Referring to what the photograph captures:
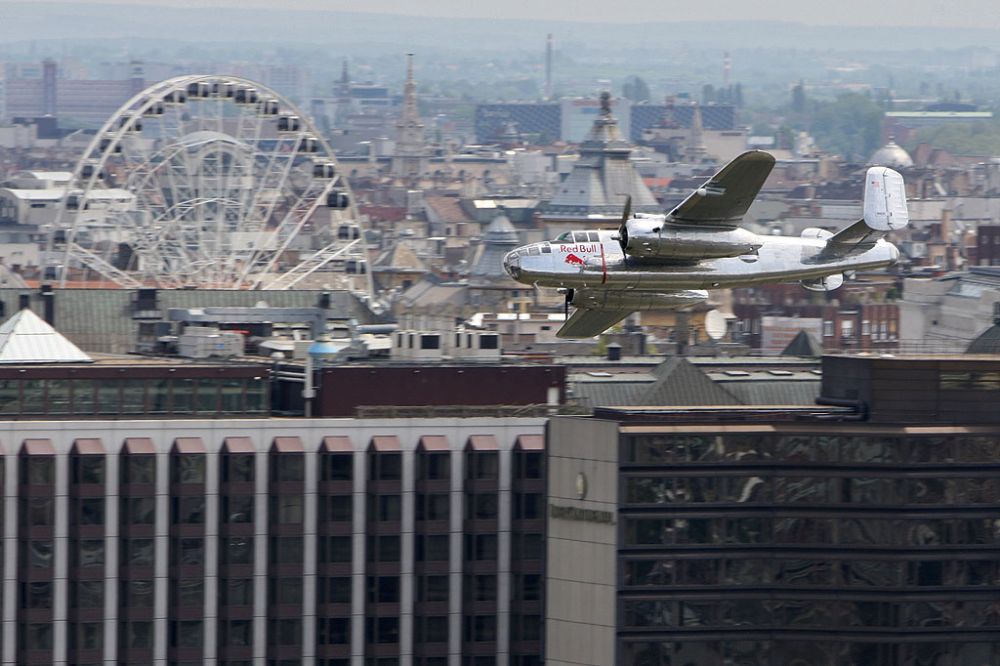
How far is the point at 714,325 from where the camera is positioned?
617 ft

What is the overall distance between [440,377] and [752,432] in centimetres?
1547

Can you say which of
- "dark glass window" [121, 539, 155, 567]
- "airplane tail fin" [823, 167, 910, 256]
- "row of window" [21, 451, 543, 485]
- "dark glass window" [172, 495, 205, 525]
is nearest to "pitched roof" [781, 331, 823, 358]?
"row of window" [21, 451, 543, 485]

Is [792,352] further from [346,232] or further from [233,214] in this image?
[233,214]

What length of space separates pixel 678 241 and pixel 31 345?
117 feet

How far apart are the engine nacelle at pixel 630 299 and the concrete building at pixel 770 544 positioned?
7698mm

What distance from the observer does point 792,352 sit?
148750 mm

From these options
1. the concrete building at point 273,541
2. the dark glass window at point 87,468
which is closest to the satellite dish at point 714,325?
the concrete building at point 273,541

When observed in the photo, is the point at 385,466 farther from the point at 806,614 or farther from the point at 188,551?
the point at 806,614

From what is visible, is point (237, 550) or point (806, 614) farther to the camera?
point (237, 550)

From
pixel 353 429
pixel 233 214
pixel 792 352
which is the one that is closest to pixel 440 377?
pixel 353 429

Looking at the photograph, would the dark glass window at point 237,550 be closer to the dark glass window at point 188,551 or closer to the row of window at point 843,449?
the dark glass window at point 188,551

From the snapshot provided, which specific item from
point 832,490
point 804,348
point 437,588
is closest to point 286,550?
point 437,588

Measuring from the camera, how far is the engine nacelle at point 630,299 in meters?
77.1

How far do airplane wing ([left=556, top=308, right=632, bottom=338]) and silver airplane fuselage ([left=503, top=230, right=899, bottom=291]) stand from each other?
3728mm
